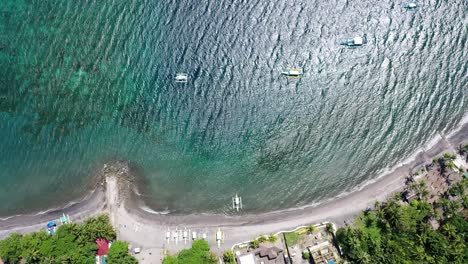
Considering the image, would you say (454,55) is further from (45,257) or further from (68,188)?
(45,257)

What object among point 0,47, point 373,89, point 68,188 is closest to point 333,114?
point 373,89

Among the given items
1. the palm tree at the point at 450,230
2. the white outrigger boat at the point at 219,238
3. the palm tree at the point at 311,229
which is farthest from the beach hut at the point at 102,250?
the palm tree at the point at 450,230

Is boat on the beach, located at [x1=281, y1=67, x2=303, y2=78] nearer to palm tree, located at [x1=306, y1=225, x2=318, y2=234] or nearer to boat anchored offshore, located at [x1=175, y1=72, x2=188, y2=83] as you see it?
boat anchored offshore, located at [x1=175, y1=72, x2=188, y2=83]

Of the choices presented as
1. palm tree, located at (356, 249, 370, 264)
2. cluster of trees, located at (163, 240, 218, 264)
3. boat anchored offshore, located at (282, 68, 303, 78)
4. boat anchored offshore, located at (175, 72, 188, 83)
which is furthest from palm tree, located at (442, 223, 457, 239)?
boat anchored offshore, located at (175, 72, 188, 83)

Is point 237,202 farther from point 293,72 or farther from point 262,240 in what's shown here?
point 293,72

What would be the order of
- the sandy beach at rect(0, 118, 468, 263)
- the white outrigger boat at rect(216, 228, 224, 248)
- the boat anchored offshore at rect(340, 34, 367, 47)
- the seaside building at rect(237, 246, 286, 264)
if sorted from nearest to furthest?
the seaside building at rect(237, 246, 286, 264) → the white outrigger boat at rect(216, 228, 224, 248) → the sandy beach at rect(0, 118, 468, 263) → the boat anchored offshore at rect(340, 34, 367, 47)

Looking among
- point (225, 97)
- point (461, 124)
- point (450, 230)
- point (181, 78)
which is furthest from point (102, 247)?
point (461, 124)
